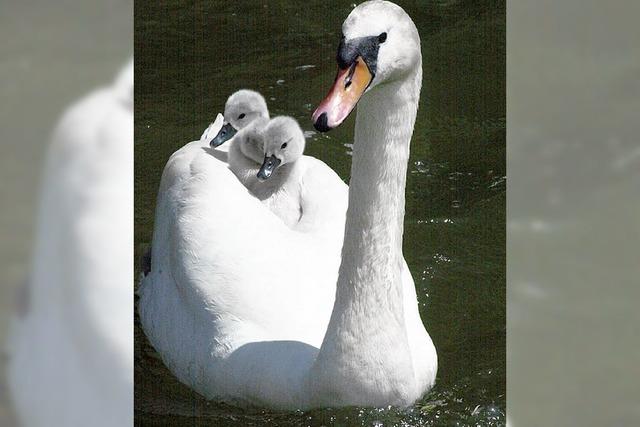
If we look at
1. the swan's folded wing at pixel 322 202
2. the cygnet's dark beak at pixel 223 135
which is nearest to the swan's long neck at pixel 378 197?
the swan's folded wing at pixel 322 202

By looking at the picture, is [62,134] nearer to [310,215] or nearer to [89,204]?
[89,204]

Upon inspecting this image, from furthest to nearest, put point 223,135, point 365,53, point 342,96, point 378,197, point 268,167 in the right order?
point 223,135, point 268,167, point 378,197, point 365,53, point 342,96

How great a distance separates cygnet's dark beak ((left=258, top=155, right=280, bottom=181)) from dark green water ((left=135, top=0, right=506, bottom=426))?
1.12ft

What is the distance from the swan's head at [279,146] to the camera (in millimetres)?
4207

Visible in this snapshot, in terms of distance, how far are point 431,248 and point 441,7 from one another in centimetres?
90

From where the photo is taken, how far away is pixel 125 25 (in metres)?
2.40

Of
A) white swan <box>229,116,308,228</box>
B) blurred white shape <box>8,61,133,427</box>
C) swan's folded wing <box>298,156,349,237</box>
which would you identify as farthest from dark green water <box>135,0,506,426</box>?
blurred white shape <box>8,61,133,427</box>

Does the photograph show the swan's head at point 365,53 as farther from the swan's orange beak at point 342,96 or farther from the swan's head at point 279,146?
the swan's head at point 279,146

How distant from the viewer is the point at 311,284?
3.68 metres

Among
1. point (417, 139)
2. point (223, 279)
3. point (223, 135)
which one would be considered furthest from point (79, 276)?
point (417, 139)

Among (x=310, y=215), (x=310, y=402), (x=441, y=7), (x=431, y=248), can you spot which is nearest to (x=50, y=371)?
(x=310, y=402)

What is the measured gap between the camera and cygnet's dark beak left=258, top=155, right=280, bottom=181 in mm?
4172

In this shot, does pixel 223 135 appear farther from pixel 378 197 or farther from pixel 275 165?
pixel 378 197

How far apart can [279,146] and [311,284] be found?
695 millimetres
